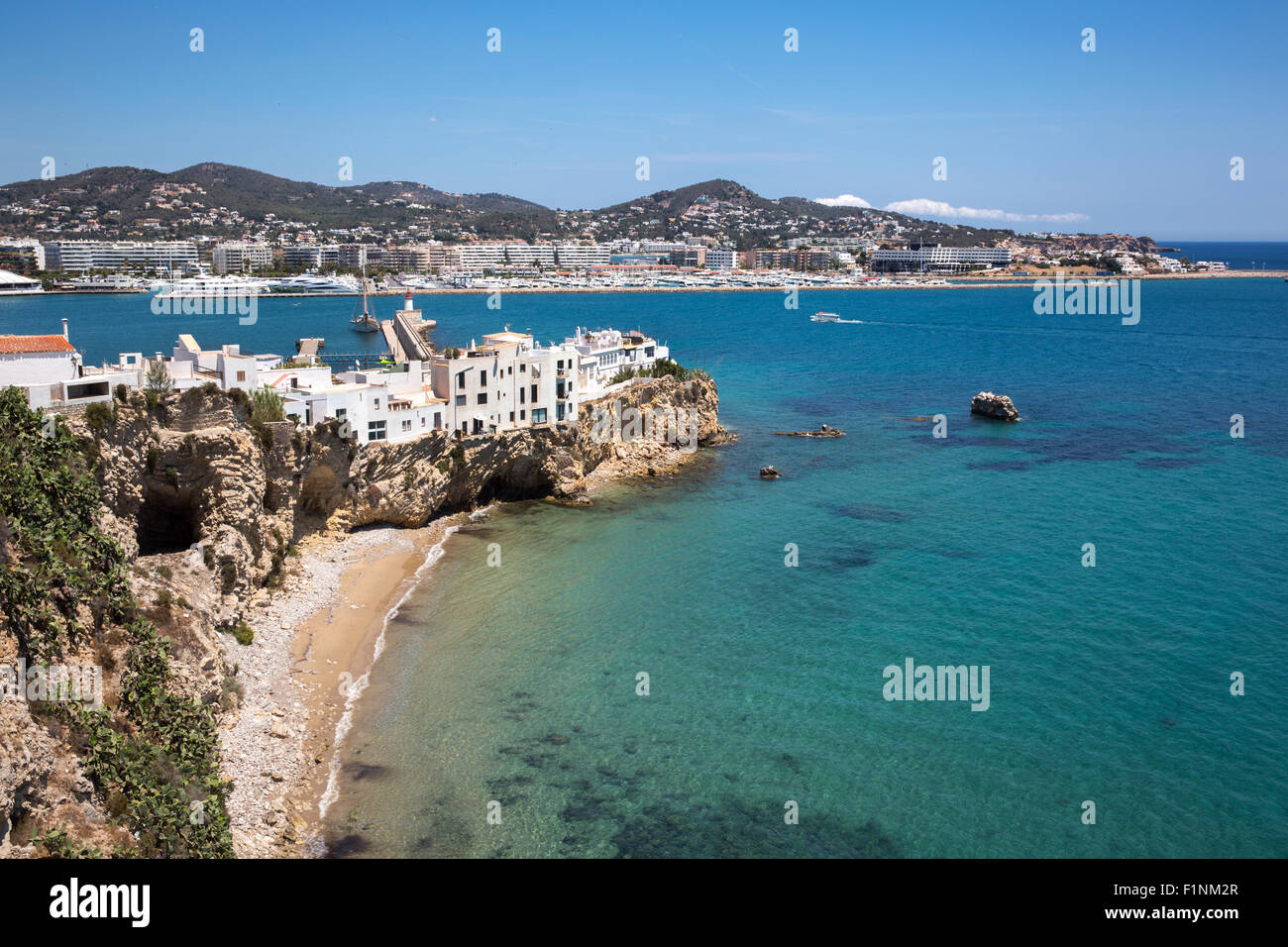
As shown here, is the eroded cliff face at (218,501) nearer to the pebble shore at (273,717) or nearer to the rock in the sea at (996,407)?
the pebble shore at (273,717)

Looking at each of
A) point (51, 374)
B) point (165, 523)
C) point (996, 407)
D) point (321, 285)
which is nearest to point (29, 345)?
point (51, 374)

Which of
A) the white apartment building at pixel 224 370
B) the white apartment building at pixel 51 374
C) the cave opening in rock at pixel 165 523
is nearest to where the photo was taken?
the white apartment building at pixel 51 374

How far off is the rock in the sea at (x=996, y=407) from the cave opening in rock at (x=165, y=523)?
187 ft

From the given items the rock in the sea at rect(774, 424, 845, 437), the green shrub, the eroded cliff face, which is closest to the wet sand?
the eroded cliff face

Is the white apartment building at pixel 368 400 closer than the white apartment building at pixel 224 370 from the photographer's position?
No

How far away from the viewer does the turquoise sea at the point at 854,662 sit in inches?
840

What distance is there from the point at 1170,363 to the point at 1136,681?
83371 mm

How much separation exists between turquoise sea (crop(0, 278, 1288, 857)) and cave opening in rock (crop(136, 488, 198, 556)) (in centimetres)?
789

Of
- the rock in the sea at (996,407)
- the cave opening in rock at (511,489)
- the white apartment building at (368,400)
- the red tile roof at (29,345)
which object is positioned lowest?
the cave opening in rock at (511,489)

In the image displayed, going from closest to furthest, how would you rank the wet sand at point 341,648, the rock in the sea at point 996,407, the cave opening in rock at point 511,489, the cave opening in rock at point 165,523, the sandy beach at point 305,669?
the sandy beach at point 305,669
the wet sand at point 341,648
the cave opening in rock at point 165,523
the cave opening in rock at point 511,489
the rock in the sea at point 996,407

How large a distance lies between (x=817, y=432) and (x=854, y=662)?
35.7 meters

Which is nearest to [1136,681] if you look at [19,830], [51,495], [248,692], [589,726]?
[589,726]

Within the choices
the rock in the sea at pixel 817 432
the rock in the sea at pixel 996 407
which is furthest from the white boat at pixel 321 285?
the rock in the sea at pixel 996 407

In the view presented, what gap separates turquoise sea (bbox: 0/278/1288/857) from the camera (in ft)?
70.0
